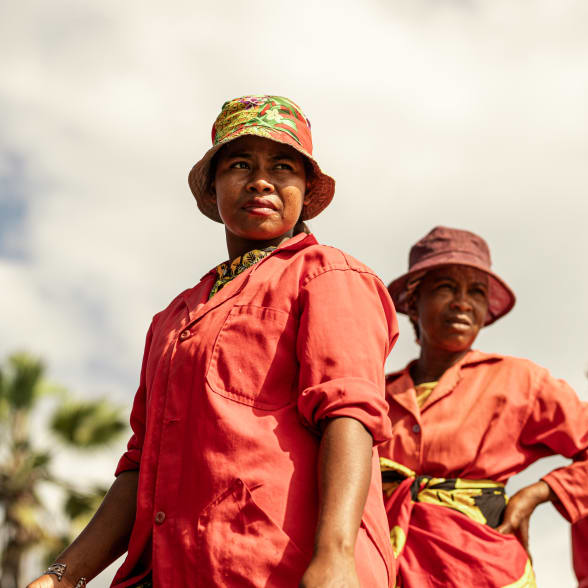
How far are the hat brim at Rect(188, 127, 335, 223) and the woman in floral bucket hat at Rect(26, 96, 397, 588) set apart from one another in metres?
0.10

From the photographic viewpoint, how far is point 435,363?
4.54 meters

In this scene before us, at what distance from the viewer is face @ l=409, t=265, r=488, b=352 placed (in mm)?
4508

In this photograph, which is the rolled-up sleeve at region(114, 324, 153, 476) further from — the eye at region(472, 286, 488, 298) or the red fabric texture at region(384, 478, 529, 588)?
the eye at region(472, 286, 488, 298)

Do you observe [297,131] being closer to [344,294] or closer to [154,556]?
[344,294]

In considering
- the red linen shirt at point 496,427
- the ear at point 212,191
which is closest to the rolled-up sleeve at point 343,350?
the ear at point 212,191

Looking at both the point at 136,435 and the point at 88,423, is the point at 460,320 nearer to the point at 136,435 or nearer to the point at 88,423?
the point at 136,435

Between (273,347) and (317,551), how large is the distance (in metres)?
0.56

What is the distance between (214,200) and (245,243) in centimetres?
35

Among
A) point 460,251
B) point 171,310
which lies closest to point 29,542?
point 460,251

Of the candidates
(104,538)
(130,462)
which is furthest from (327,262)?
(104,538)

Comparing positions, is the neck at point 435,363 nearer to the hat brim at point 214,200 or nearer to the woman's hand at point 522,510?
the woman's hand at point 522,510

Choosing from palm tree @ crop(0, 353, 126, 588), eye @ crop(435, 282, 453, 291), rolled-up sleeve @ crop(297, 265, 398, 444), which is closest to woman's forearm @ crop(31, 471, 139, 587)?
rolled-up sleeve @ crop(297, 265, 398, 444)

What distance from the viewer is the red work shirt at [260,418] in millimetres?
2059

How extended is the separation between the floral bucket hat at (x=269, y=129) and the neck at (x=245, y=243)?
0.22 m
